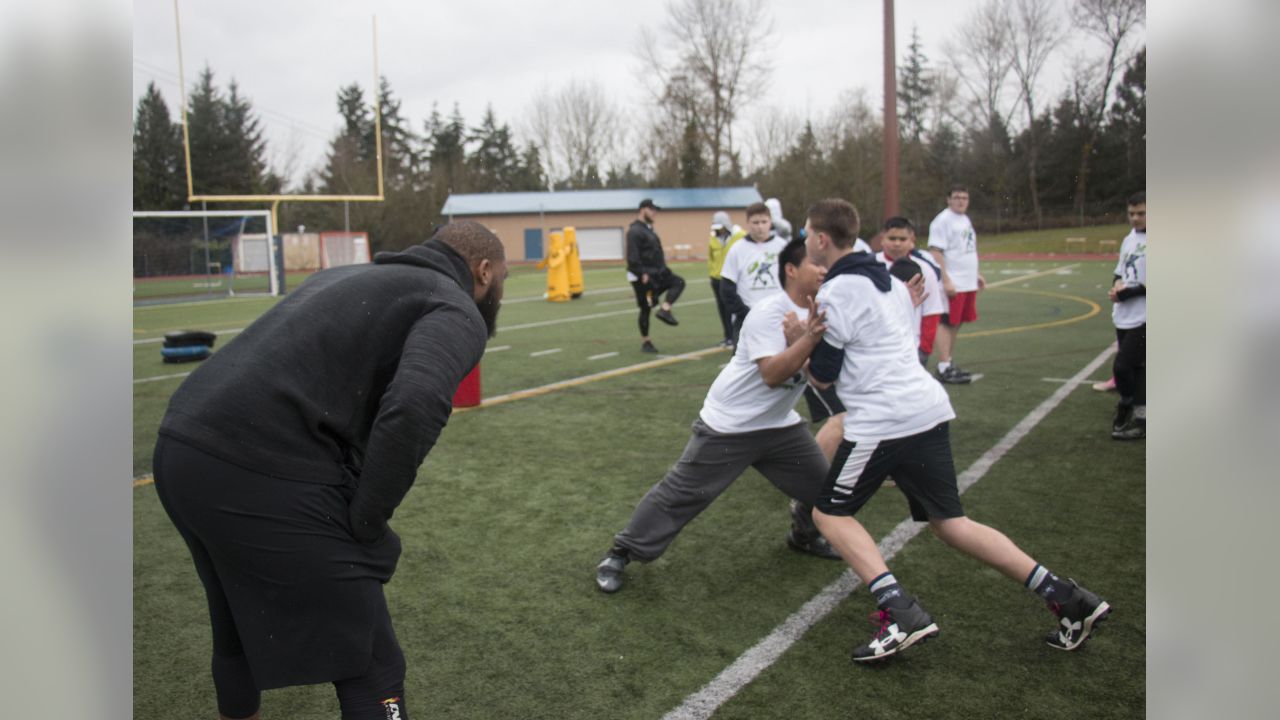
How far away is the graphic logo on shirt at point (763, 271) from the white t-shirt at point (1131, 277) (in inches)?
110

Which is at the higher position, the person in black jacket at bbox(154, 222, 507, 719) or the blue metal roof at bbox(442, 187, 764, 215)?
the blue metal roof at bbox(442, 187, 764, 215)

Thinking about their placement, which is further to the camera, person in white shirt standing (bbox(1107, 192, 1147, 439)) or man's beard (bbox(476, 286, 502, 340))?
person in white shirt standing (bbox(1107, 192, 1147, 439))

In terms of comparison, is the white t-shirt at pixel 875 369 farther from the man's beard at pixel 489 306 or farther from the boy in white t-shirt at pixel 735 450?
the man's beard at pixel 489 306

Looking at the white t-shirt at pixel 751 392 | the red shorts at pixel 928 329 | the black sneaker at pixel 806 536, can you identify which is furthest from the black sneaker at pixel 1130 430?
the white t-shirt at pixel 751 392

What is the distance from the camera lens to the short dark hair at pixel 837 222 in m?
3.72

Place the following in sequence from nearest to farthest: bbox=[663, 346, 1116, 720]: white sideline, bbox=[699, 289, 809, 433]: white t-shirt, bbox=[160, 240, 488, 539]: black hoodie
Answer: bbox=[160, 240, 488, 539]: black hoodie
bbox=[663, 346, 1116, 720]: white sideline
bbox=[699, 289, 809, 433]: white t-shirt

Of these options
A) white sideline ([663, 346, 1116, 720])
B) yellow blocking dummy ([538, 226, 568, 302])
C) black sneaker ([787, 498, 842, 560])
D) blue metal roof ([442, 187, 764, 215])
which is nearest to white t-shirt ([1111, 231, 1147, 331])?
white sideline ([663, 346, 1116, 720])

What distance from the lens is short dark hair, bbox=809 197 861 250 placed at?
372 cm

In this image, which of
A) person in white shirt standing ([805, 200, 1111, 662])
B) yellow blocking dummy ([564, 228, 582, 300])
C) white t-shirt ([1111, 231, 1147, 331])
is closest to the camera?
person in white shirt standing ([805, 200, 1111, 662])

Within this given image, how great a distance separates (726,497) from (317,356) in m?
3.88

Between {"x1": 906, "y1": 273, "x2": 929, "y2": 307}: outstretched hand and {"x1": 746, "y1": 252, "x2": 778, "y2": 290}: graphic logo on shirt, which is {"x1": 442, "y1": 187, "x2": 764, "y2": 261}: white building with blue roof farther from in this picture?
{"x1": 906, "y1": 273, "x2": 929, "y2": 307}: outstretched hand

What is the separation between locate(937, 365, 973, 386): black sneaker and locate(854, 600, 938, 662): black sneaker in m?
6.42

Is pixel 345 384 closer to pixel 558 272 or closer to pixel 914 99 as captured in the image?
pixel 558 272
